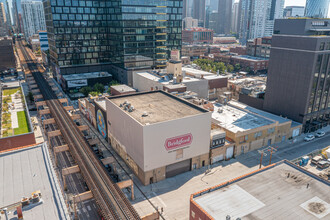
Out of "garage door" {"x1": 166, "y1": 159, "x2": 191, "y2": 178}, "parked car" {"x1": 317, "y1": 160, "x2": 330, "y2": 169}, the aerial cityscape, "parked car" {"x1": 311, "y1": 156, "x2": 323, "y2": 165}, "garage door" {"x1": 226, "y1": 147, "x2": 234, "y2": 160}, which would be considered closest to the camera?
the aerial cityscape

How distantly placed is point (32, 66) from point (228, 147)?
174792 mm

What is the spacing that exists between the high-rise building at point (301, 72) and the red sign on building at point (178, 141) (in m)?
43.1

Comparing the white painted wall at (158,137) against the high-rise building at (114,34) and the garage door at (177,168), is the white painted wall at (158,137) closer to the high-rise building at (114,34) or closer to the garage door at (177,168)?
the garage door at (177,168)

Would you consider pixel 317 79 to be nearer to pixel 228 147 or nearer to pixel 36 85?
pixel 228 147

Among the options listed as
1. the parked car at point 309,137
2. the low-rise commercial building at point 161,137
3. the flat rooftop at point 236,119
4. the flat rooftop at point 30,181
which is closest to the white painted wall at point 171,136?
the low-rise commercial building at point 161,137

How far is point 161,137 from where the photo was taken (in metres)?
53.4

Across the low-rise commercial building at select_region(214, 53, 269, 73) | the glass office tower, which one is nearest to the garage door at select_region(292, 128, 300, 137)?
the glass office tower

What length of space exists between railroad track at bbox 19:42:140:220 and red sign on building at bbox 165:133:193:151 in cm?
1357

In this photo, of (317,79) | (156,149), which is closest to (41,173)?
(156,149)

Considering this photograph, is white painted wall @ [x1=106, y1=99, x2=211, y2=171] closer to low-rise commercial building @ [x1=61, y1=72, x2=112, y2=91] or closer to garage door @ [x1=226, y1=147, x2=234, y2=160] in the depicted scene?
garage door @ [x1=226, y1=147, x2=234, y2=160]

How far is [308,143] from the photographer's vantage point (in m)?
76.2

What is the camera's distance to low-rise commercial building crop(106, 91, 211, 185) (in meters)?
53.0

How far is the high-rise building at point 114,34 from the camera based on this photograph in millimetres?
122438

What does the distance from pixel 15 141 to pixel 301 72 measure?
81.3 metres
